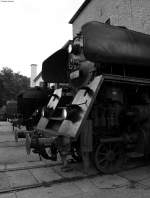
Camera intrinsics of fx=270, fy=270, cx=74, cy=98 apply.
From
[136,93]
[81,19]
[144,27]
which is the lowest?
[136,93]

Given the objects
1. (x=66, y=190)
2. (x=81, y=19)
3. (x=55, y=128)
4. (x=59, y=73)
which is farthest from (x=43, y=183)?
(x=81, y=19)

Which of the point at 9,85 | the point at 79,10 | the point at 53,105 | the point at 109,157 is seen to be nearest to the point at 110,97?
the point at 109,157

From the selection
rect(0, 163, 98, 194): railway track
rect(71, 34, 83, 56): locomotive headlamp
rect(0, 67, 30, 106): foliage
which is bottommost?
rect(0, 163, 98, 194): railway track

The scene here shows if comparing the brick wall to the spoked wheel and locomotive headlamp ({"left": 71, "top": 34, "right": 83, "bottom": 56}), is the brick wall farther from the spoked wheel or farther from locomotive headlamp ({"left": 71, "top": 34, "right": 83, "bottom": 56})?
the spoked wheel

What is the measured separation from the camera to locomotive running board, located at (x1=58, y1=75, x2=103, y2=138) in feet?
16.0

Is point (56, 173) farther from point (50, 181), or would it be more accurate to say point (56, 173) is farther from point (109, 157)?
point (109, 157)

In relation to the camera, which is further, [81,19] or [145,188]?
[81,19]

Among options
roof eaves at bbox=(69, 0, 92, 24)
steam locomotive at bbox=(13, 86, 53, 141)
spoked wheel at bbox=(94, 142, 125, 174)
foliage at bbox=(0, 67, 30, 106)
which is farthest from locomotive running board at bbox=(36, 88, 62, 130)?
foliage at bbox=(0, 67, 30, 106)

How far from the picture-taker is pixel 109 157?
5.52 m

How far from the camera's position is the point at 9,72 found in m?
53.2

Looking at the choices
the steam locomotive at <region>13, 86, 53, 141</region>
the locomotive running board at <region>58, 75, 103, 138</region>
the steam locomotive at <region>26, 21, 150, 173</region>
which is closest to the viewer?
the locomotive running board at <region>58, 75, 103, 138</region>

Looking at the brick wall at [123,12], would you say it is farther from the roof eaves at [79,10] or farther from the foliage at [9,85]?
the foliage at [9,85]

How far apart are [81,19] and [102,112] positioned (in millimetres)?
13366

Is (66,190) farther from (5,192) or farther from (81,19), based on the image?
(81,19)
